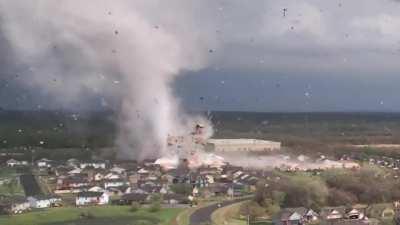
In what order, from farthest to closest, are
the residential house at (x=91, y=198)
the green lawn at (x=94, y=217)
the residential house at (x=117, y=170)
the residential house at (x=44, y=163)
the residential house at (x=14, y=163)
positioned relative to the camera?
1. the residential house at (x=44, y=163)
2. the residential house at (x=14, y=163)
3. the residential house at (x=117, y=170)
4. the residential house at (x=91, y=198)
5. the green lawn at (x=94, y=217)

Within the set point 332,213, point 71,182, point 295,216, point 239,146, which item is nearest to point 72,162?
point 71,182

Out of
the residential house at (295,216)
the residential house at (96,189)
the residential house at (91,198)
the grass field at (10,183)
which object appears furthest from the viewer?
the residential house at (96,189)

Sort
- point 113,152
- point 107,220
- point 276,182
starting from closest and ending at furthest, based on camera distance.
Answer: point 107,220, point 276,182, point 113,152

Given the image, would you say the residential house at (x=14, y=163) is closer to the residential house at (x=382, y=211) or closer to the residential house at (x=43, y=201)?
the residential house at (x=43, y=201)

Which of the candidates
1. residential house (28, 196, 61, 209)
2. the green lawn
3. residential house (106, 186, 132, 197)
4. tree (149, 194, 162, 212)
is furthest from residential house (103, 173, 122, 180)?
the green lawn

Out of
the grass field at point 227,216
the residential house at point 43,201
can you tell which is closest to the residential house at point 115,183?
the residential house at point 43,201

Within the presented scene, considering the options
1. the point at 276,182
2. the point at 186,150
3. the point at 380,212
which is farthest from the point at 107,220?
the point at 186,150

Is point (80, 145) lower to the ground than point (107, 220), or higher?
higher

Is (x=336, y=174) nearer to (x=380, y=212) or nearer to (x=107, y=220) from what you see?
(x=380, y=212)
